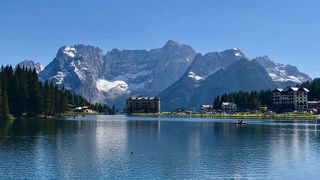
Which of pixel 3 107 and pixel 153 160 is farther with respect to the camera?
pixel 3 107

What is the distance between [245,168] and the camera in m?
65.6

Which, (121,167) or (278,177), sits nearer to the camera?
(278,177)

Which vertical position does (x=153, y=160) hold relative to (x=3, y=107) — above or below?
below

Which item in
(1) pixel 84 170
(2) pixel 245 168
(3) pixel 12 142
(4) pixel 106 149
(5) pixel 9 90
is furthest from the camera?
(5) pixel 9 90

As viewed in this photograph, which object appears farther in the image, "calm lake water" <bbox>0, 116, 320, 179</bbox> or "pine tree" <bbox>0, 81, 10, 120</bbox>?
"pine tree" <bbox>0, 81, 10, 120</bbox>

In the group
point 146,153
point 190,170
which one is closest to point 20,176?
point 190,170

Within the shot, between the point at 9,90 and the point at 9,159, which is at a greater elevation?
the point at 9,90

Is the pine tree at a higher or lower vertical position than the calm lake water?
higher

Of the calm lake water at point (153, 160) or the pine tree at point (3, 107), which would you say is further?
the pine tree at point (3, 107)

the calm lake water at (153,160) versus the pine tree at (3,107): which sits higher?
the pine tree at (3,107)

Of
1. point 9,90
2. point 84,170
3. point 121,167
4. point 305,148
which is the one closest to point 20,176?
point 84,170

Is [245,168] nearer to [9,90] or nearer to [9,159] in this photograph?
[9,159]

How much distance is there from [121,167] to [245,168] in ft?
53.0

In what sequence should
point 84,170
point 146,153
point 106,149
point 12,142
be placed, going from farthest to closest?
point 12,142 < point 106,149 < point 146,153 < point 84,170
